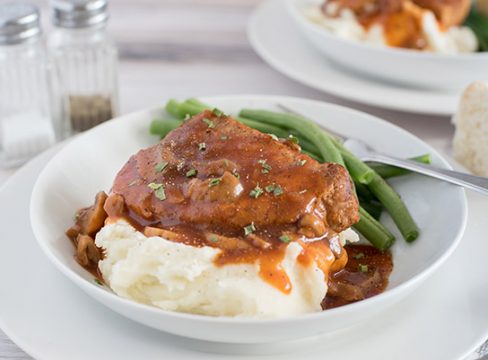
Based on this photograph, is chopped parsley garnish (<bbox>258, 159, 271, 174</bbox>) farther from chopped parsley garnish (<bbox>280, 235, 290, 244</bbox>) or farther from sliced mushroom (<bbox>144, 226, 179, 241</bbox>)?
sliced mushroom (<bbox>144, 226, 179, 241</bbox>)

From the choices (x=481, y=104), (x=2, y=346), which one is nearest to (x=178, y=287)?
(x=2, y=346)

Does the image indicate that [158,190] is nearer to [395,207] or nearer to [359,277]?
[359,277]

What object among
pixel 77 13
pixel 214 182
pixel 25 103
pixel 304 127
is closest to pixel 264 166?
pixel 214 182

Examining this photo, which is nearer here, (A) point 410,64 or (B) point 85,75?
(A) point 410,64

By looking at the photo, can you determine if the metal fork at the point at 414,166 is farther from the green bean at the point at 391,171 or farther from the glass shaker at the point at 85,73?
the glass shaker at the point at 85,73

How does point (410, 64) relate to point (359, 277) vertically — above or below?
below
